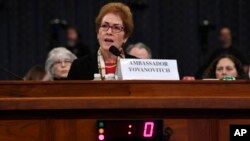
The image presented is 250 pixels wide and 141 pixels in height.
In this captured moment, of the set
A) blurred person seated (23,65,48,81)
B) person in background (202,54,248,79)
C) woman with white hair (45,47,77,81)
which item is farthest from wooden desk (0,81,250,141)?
blurred person seated (23,65,48,81)

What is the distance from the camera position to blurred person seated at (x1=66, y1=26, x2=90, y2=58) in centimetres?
841

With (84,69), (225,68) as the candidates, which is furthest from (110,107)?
(225,68)

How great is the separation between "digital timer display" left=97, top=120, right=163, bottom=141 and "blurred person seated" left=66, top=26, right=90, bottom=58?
5.31 m

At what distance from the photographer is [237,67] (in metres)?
5.32

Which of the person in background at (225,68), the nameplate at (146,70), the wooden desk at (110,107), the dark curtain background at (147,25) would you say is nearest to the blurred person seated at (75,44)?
the dark curtain background at (147,25)

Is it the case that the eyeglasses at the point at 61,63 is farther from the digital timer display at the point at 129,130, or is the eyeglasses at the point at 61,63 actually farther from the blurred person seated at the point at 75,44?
the blurred person seated at the point at 75,44

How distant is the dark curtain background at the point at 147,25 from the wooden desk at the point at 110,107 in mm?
6027

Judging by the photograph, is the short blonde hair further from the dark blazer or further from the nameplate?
the nameplate

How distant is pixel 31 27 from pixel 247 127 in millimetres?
6506

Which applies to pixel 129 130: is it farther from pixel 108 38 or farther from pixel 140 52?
pixel 140 52

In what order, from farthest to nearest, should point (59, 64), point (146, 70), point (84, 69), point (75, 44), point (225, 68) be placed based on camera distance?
point (75, 44)
point (59, 64)
point (225, 68)
point (84, 69)
point (146, 70)

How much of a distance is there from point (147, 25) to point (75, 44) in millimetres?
1127

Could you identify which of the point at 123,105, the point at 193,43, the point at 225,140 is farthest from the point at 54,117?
the point at 193,43

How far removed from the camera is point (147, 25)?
365 inches
